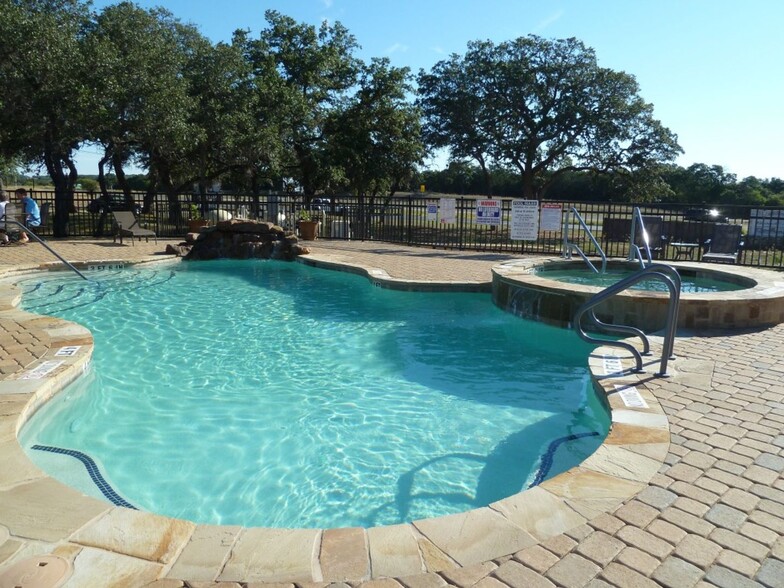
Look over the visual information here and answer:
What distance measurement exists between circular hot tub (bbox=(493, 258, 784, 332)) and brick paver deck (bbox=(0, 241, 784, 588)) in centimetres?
196

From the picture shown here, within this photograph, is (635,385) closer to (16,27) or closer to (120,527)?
(120,527)

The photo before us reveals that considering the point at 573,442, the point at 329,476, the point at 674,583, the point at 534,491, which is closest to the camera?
the point at 674,583

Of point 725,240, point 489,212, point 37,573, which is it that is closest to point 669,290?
point 37,573

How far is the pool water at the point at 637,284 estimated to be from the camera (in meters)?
9.02

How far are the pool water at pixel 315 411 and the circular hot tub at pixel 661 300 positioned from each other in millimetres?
324

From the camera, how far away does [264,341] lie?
24.0ft

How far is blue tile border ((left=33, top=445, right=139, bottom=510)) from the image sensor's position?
364 cm

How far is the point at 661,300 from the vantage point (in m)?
6.90

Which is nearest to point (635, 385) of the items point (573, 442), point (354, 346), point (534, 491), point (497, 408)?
point (573, 442)

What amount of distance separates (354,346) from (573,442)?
3.37 metres

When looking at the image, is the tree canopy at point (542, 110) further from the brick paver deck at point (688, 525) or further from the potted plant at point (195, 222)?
the brick paver deck at point (688, 525)

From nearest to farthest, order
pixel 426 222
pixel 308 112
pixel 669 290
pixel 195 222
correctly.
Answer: pixel 669 290, pixel 426 222, pixel 195 222, pixel 308 112

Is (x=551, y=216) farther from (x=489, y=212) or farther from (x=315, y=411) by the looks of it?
(x=315, y=411)

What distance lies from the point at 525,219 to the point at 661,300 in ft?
24.5
